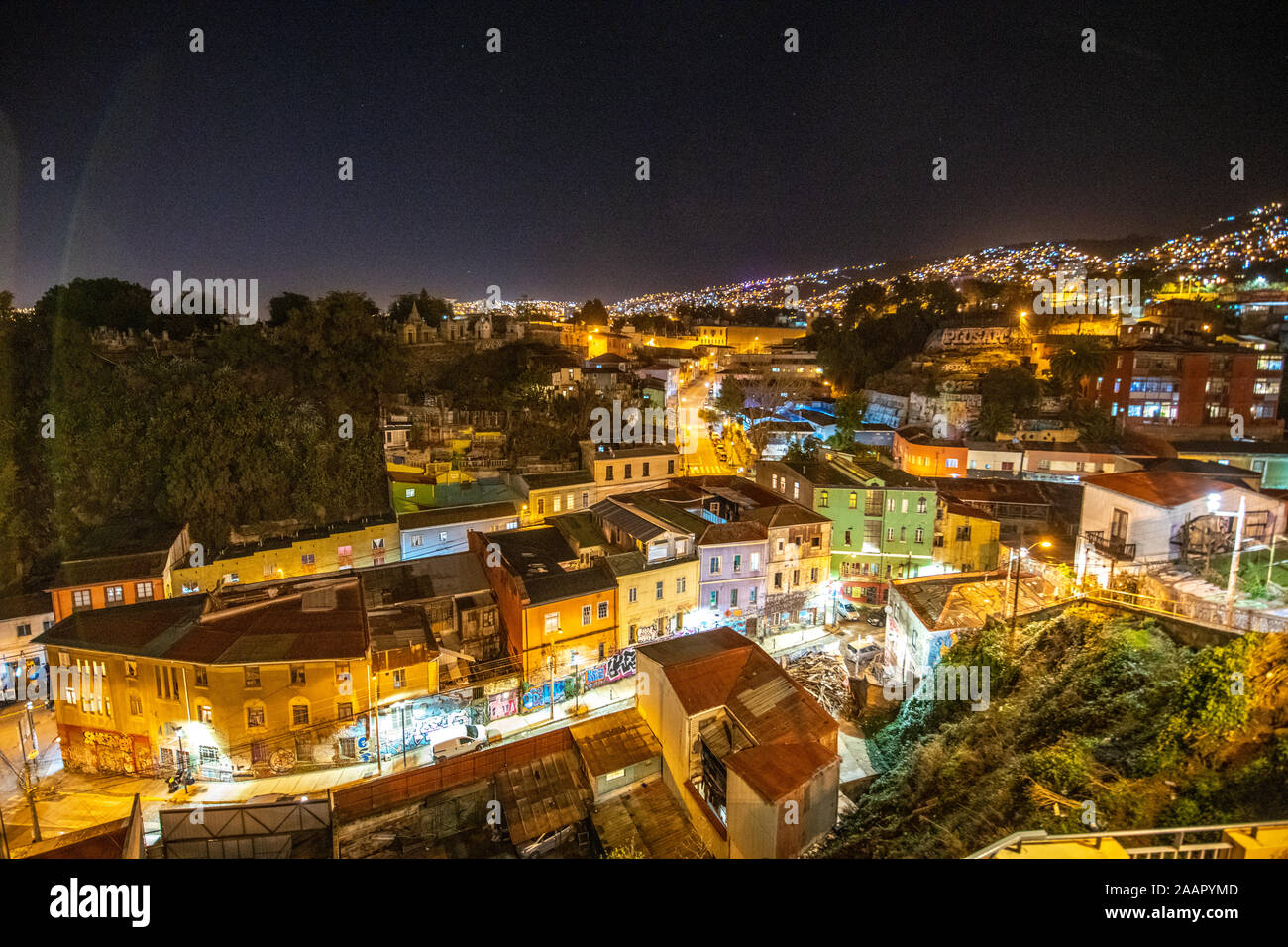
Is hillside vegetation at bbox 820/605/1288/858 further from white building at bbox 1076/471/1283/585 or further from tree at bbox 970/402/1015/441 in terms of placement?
tree at bbox 970/402/1015/441

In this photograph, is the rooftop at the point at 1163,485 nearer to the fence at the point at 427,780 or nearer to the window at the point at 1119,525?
the window at the point at 1119,525

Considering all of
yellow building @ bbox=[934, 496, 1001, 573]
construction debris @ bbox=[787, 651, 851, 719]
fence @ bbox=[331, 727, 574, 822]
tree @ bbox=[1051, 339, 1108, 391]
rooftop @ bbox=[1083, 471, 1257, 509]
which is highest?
tree @ bbox=[1051, 339, 1108, 391]

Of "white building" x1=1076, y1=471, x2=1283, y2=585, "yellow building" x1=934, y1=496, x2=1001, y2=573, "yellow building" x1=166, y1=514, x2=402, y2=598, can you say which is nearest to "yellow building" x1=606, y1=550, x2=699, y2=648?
"yellow building" x1=166, y1=514, x2=402, y2=598

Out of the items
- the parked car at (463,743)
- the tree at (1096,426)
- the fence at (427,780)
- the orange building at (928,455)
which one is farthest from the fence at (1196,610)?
the tree at (1096,426)
